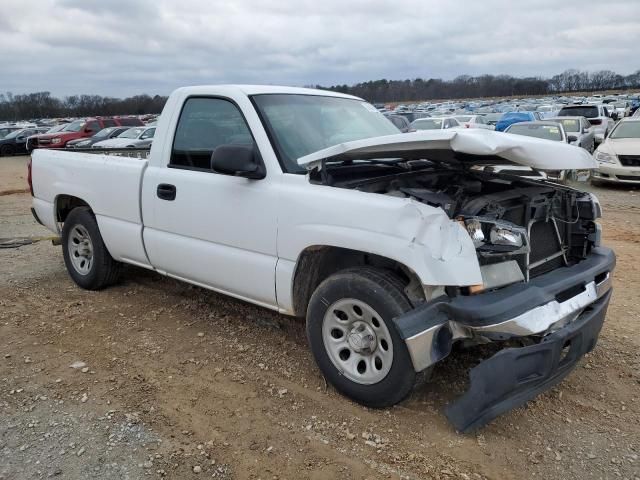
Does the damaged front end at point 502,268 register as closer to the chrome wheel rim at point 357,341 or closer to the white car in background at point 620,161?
the chrome wheel rim at point 357,341

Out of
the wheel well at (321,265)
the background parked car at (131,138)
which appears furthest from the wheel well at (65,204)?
the background parked car at (131,138)

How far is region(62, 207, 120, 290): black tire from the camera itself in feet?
16.7

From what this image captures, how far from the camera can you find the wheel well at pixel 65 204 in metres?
5.45

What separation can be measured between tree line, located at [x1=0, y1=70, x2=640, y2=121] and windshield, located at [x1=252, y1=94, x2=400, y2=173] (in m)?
66.5

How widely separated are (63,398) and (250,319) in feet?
5.25

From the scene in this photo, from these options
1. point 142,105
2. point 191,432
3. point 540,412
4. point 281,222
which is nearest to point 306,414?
point 191,432

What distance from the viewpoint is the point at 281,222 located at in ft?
11.2

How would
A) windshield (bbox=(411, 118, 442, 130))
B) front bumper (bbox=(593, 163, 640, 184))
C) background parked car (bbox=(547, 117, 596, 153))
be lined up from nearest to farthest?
front bumper (bbox=(593, 163, 640, 184)) → background parked car (bbox=(547, 117, 596, 153)) → windshield (bbox=(411, 118, 442, 130))

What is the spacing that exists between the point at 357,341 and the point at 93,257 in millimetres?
3193

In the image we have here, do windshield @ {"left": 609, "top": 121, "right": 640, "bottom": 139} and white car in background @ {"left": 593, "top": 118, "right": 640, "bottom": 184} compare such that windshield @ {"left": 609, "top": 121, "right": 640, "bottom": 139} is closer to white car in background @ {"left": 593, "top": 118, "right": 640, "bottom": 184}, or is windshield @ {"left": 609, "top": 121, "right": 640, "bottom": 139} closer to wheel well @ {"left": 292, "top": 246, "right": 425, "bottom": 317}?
white car in background @ {"left": 593, "top": 118, "right": 640, "bottom": 184}

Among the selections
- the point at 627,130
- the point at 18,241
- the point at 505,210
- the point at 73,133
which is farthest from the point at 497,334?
the point at 73,133

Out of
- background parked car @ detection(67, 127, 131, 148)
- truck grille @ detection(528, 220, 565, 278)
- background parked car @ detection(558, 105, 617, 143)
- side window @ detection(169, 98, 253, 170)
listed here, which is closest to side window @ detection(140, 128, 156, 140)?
background parked car @ detection(67, 127, 131, 148)

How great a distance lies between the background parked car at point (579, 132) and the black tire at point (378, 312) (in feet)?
46.2

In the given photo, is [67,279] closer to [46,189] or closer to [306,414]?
[46,189]
